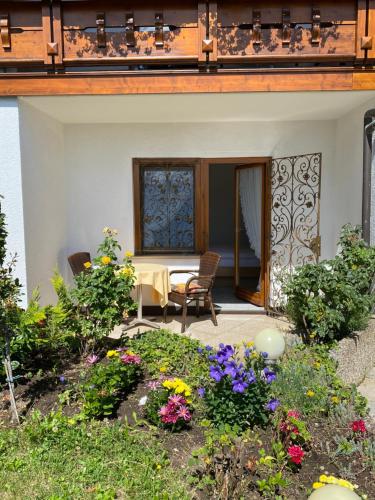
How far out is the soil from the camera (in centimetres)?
240

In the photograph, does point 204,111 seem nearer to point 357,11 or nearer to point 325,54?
point 325,54

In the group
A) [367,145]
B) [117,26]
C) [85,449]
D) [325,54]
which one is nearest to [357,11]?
[325,54]

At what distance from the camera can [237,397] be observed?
9.74 feet

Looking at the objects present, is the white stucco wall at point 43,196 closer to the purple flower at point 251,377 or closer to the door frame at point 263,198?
the door frame at point 263,198

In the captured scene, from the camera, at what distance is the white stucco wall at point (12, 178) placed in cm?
481

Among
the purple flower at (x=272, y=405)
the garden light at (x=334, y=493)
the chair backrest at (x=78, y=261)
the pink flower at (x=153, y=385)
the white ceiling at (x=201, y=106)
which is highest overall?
the white ceiling at (x=201, y=106)

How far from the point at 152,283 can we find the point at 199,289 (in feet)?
2.42

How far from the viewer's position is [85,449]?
2.80 metres

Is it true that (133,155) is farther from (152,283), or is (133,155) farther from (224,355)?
(224,355)

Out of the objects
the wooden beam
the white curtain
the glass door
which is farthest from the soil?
the white curtain

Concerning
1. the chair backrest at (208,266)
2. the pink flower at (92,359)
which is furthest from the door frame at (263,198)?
the pink flower at (92,359)

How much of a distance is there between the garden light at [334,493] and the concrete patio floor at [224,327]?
3352 millimetres

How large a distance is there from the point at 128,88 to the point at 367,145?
3103 mm

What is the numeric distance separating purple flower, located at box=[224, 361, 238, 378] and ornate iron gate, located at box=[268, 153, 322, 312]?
11.5 ft
